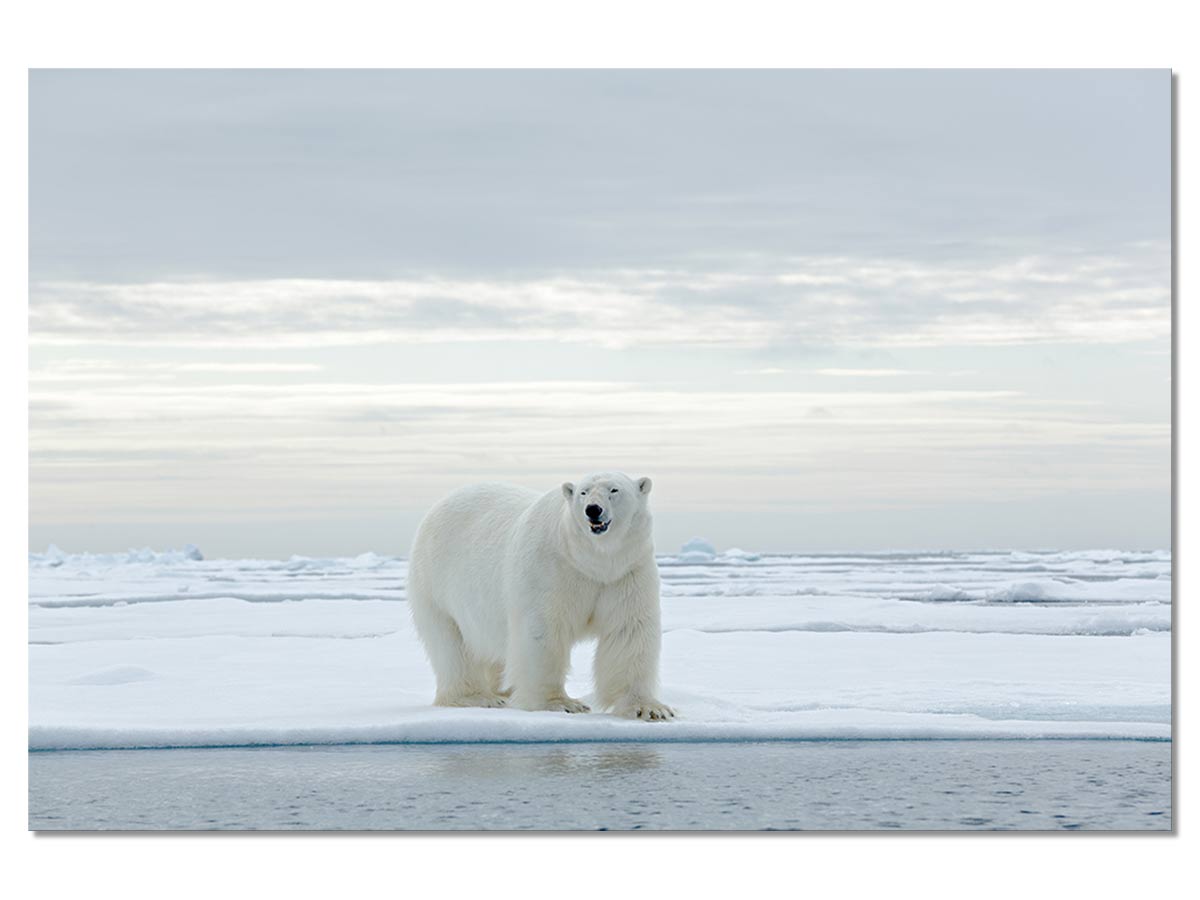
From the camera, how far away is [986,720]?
521cm

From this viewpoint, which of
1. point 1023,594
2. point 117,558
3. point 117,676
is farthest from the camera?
point 117,558

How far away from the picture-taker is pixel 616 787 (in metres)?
4.07

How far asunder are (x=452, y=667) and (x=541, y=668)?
804 millimetres

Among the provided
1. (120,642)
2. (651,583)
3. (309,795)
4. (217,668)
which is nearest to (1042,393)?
(651,583)

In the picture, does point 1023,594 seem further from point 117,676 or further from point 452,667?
point 117,676

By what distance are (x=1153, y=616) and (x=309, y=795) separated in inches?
299

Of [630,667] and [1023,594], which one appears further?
[1023,594]

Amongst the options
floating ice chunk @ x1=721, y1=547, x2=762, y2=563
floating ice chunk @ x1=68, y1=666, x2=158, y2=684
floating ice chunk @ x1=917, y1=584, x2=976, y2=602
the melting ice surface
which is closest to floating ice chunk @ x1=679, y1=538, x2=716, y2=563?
floating ice chunk @ x1=721, y1=547, x2=762, y2=563

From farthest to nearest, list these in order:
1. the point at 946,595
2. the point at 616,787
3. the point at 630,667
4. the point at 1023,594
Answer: the point at 946,595
the point at 1023,594
the point at 630,667
the point at 616,787

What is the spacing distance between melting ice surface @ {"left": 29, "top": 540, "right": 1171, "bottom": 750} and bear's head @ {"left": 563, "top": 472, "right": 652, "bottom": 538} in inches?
28.8

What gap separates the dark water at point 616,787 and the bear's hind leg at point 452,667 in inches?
40.9

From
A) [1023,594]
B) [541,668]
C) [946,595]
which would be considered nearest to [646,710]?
[541,668]

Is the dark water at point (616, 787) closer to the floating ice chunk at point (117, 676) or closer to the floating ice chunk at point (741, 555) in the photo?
the floating ice chunk at point (117, 676)
